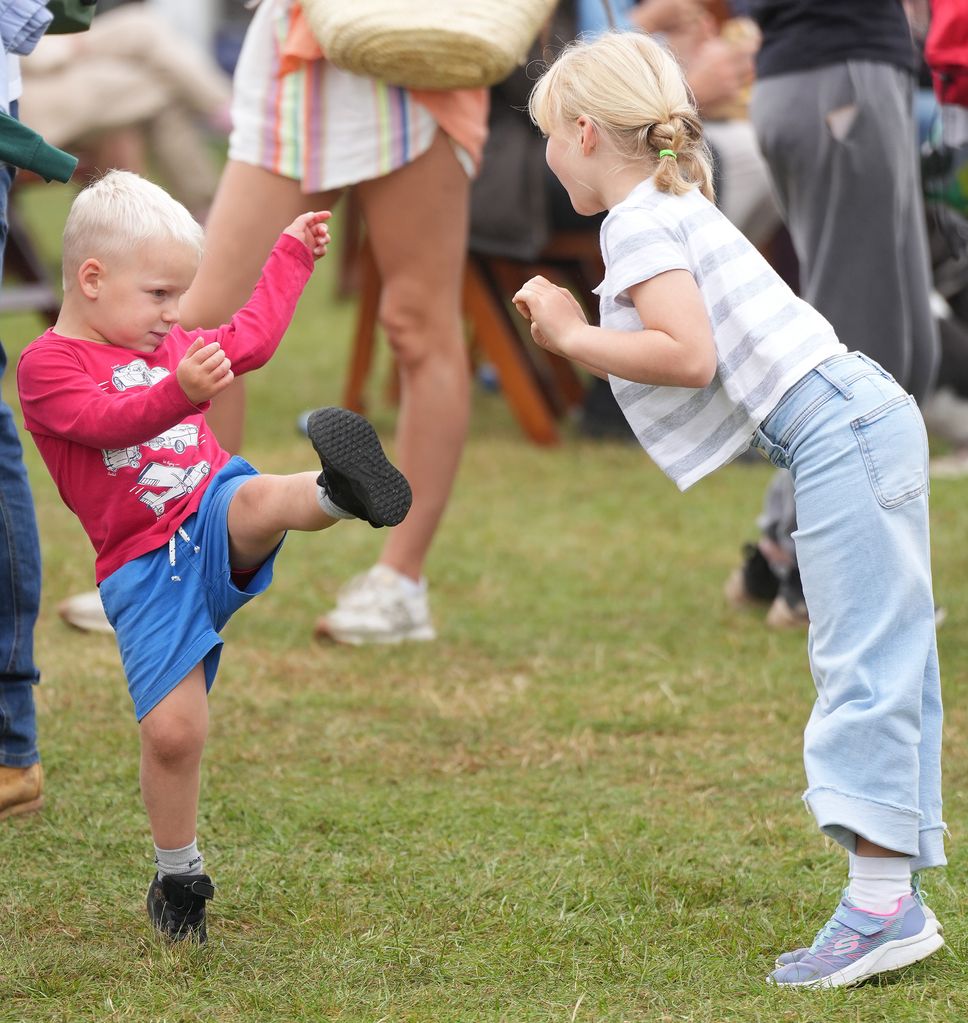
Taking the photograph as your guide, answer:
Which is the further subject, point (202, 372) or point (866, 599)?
point (866, 599)

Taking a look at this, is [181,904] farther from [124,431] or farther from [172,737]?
[124,431]

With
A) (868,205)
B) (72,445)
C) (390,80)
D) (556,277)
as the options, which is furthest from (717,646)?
(556,277)

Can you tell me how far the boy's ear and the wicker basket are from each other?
1228 millimetres

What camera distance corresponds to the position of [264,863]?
8.22 ft

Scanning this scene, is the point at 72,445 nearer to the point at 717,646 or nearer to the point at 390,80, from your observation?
the point at 390,80

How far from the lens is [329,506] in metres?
2.08

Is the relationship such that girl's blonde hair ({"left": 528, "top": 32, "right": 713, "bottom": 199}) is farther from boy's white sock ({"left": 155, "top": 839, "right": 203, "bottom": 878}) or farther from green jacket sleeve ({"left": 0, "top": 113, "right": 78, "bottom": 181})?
boy's white sock ({"left": 155, "top": 839, "right": 203, "bottom": 878})

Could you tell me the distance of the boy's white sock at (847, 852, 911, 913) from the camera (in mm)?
2047

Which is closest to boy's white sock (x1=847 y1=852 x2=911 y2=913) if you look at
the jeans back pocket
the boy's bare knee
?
the jeans back pocket

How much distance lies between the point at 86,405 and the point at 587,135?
0.73m

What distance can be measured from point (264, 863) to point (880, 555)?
1.09 m

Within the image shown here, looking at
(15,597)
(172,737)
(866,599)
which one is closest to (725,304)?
(866,599)

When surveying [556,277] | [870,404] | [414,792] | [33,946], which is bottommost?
[556,277]

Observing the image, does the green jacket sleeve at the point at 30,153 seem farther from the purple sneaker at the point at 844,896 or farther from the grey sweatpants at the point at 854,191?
the grey sweatpants at the point at 854,191
